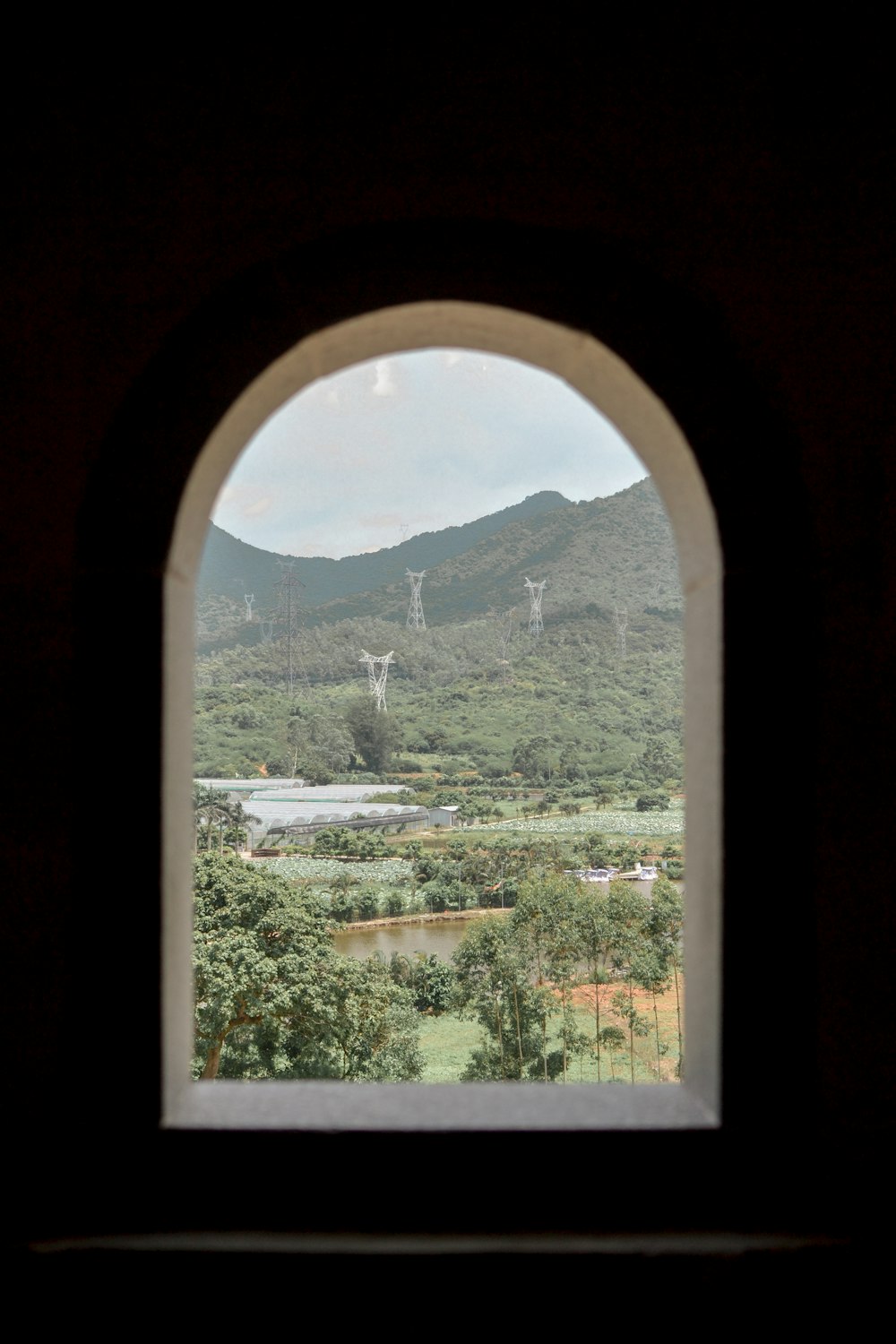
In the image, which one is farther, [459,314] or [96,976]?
[459,314]

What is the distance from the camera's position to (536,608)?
61.5 m

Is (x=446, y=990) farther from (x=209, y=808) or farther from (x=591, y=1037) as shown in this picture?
(x=209, y=808)

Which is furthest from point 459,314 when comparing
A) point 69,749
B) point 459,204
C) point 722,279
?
point 69,749

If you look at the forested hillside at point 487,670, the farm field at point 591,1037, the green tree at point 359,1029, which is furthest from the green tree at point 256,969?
the forested hillside at point 487,670

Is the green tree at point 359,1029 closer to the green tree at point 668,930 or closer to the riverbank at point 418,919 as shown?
the riverbank at point 418,919

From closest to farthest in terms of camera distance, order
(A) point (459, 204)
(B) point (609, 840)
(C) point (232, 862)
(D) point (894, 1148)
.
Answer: (D) point (894, 1148) < (A) point (459, 204) < (C) point (232, 862) < (B) point (609, 840)

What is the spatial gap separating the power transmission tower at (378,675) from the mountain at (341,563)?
9.07 meters

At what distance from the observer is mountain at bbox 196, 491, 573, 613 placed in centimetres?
6375

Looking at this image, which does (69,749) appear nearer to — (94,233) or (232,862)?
(94,233)

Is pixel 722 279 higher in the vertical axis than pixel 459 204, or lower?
lower

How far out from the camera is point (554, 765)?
178 feet

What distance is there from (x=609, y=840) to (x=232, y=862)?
23107mm

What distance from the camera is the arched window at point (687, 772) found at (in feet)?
6.70

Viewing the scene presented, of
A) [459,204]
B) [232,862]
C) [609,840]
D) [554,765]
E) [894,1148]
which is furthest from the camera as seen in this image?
[554,765]
